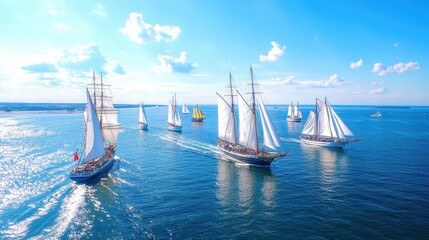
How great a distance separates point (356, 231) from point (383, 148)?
61.4 metres

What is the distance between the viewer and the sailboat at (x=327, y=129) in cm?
8400

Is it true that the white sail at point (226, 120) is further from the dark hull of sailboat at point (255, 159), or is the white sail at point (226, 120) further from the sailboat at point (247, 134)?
the dark hull of sailboat at point (255, 159)

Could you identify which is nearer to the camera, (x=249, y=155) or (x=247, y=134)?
(x=249, y=155)

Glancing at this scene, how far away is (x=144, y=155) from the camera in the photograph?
71.6m

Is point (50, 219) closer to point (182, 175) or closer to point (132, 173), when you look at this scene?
point (132, 173)

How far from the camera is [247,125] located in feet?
214

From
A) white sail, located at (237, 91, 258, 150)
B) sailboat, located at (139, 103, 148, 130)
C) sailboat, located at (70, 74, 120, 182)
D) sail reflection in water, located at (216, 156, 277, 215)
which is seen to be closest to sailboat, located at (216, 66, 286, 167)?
white sail, located at (237, 91, 258, 150)

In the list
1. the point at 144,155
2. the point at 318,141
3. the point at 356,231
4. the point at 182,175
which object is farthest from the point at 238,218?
the point at 318,141

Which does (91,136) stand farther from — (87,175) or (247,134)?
(247,134)

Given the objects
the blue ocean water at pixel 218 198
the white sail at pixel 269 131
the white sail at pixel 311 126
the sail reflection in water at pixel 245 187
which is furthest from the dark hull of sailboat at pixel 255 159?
the white sail at pixel 311 126

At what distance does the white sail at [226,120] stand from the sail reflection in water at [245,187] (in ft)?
40.1

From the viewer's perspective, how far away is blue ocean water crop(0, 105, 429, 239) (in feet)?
103

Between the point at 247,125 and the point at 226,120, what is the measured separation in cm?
870

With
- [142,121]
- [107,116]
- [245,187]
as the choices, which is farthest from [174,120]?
[245,187]
